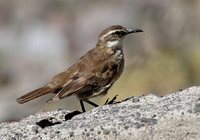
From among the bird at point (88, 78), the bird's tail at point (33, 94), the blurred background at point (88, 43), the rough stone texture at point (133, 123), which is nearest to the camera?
the rough stone texture at point (133, 123)

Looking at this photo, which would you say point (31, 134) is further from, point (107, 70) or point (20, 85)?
point (20, 85)

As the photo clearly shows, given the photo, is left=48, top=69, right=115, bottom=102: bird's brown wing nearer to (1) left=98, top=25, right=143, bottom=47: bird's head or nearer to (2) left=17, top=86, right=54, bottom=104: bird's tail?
(2) left=17, top=86, right=54, bottom=104: bird's tail

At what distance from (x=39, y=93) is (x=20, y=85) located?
10770 millimetres

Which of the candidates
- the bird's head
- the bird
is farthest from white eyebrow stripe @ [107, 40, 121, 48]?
the bird

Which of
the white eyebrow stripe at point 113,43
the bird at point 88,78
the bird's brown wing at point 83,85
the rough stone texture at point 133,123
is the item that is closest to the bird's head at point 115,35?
the white eyebrow stripe at point 113,43

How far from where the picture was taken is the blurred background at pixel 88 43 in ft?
55.1

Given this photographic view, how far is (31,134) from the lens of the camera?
959cm

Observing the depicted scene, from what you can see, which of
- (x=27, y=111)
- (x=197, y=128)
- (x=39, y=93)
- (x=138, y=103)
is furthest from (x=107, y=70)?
(x=27, y=111)

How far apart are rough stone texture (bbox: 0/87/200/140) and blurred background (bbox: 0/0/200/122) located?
5.40m

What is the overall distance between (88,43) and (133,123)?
1539 cm

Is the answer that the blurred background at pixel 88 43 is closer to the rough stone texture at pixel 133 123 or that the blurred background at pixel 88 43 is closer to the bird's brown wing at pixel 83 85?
the bird's brown wing at pixel 83 85

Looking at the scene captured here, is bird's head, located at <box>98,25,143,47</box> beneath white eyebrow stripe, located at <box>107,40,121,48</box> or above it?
above

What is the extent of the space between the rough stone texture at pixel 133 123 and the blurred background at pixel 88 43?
540 centimetres

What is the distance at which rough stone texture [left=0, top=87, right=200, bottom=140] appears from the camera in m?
8.91
